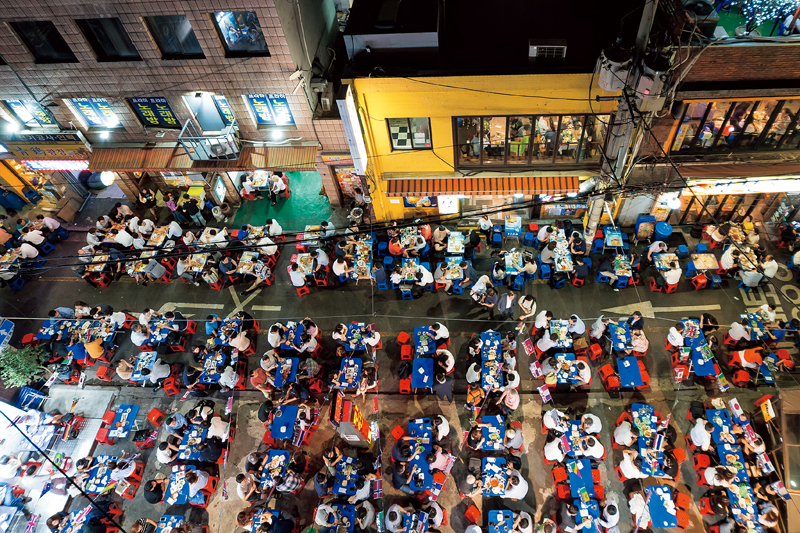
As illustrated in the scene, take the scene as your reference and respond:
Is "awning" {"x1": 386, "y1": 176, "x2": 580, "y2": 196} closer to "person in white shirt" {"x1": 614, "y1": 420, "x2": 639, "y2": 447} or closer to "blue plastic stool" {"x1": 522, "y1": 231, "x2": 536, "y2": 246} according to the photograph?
"blue plastic stool" {"x1": 522, "y1": 231, "x2": 536, "y2": 246}

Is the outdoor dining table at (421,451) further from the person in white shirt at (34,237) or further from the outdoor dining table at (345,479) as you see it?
the person in white shirt at (34,237)

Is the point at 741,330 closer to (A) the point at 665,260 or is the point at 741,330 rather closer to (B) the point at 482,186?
(A) the point at 665,260

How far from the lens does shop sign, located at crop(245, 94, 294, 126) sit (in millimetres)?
17266

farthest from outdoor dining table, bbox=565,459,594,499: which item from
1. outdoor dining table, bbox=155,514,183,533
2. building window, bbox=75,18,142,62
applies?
building window, bbox=75,18,142,62

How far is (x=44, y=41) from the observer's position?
16.3 metres

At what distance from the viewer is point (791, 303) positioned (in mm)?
16344

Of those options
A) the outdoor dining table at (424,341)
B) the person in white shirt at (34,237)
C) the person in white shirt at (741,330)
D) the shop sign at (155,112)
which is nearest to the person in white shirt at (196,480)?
the outdoor dining table at (424,341)


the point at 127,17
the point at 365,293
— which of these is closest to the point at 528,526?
the point at 365,293

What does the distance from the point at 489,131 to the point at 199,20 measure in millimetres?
10214

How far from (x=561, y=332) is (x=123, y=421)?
1493 cm

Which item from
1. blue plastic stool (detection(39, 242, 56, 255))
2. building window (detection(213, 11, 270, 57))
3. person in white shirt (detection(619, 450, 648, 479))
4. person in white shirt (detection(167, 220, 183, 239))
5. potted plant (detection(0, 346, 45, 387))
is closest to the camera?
person in white shirt (detection(619, 450, 648, 479))

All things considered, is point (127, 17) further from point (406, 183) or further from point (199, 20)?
point (406, 183)

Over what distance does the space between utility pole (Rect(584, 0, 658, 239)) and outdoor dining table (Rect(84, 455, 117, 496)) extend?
1664 centimetres

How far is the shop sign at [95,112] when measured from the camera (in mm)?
18094
